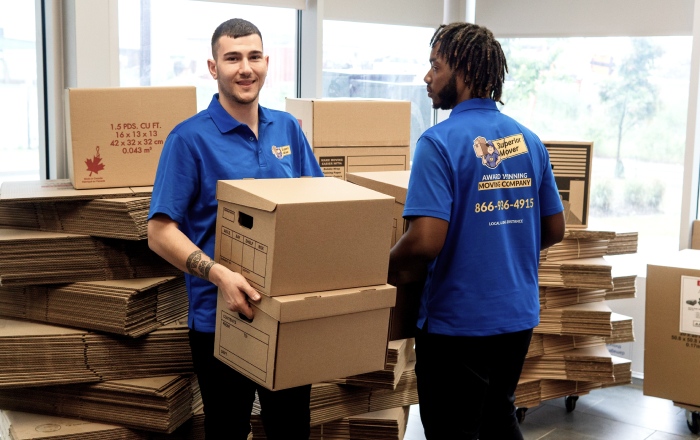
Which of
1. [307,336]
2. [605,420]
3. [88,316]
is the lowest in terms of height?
[605,420]

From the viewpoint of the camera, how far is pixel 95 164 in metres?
2.55

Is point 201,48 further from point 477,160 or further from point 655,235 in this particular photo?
point 655,235

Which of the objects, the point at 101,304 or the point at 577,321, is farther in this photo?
the point at 577,321

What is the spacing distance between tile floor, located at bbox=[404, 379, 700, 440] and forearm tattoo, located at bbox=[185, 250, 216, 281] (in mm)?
1788

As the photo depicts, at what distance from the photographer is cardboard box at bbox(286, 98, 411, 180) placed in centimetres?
292

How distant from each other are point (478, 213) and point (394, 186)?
0.37 m

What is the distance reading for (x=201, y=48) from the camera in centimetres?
343

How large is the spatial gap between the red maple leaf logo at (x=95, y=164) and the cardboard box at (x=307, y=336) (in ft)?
2.90

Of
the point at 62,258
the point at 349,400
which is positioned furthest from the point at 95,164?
the point at 349,400

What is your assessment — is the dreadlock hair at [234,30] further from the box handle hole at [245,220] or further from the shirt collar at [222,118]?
the box handle hole at [245,220]

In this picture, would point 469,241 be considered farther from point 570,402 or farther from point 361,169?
point 570,402

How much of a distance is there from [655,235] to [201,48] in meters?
2.54

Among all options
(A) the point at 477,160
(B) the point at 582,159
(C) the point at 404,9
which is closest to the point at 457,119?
(A) the point at 477,160

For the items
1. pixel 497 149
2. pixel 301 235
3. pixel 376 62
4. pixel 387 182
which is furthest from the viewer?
pixel 376 62
